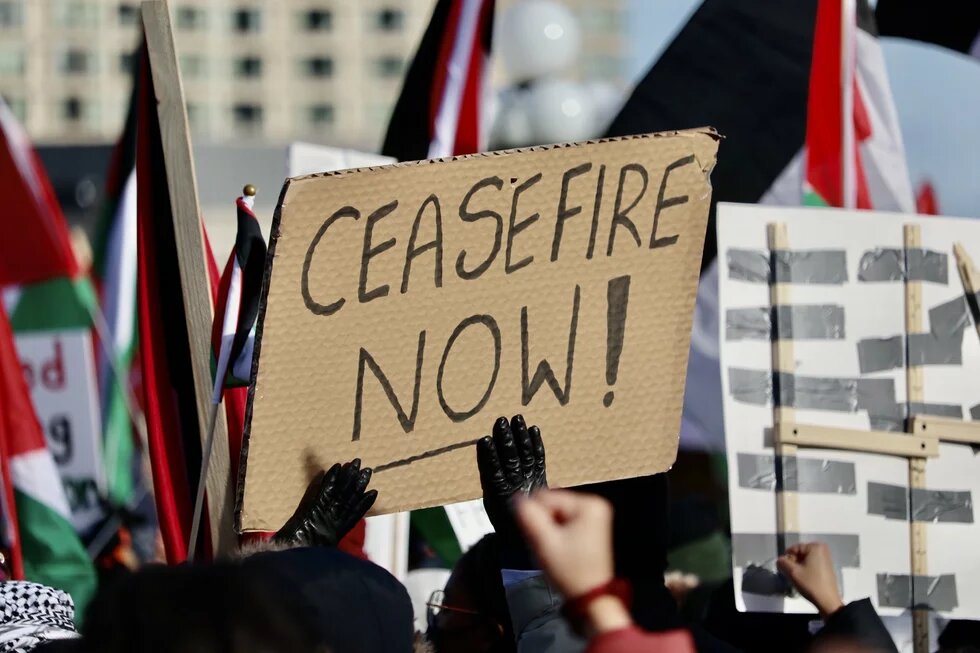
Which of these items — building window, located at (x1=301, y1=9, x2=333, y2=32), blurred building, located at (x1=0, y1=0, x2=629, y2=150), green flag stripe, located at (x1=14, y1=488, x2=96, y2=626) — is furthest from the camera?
building window, located at (x1=301, y1=9, x2=333, y2=32)

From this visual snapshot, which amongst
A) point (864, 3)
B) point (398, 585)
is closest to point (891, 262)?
point (864, 3)

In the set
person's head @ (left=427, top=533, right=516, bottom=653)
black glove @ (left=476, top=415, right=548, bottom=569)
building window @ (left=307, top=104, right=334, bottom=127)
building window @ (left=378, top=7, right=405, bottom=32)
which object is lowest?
building window @ (left=307, top=104, right=334, bottom=127)

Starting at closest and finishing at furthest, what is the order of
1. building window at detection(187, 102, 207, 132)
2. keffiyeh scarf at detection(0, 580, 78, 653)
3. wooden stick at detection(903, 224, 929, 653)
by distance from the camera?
keffiyeh scarf at detection(0, 580, 78, 653)
wooden stick at detection(903, 224, 929, 653)
building window at detection(187, 102, 207, 132)

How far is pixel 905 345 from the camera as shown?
346cm

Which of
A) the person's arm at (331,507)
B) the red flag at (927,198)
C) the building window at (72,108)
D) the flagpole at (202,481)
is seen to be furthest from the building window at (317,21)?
the person's arm at (331,507)

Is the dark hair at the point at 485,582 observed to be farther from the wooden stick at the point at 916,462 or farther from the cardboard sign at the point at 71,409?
the cardboard sign at the point at 71,409

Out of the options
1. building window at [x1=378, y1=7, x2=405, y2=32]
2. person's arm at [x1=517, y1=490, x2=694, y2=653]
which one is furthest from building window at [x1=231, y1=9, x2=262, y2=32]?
person's arm at [x1=517, y1=490, x2=694, y2=653]

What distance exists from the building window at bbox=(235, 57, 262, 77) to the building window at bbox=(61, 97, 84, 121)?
22.5ft

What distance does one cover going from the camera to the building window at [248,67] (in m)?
64.9

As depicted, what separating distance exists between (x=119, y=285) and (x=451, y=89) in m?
2.18

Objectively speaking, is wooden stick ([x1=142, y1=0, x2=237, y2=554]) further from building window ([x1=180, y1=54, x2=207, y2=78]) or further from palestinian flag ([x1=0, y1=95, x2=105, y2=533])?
building window ([x1=180, y1=54, x2=207, y2=78])

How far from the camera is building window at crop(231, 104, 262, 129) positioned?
63.9 m

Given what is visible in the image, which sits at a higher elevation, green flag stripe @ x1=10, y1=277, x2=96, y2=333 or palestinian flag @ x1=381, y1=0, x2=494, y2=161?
palestinian flag @ x1=381, y1=0, x2=494, y2=161

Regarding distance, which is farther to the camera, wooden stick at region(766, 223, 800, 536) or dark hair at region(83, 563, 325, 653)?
wooden stick at region(766, 223, 800, 536)
